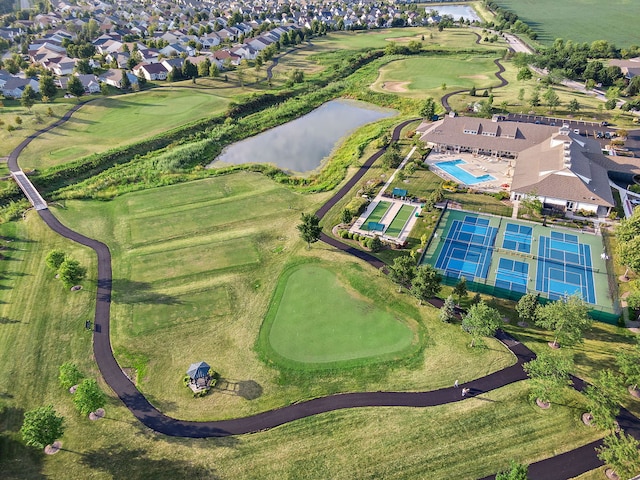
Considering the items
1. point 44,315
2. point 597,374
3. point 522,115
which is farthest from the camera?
point 522,115

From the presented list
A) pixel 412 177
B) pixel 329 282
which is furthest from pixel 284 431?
pixel 412 177

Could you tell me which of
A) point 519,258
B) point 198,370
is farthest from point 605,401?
point 198,370

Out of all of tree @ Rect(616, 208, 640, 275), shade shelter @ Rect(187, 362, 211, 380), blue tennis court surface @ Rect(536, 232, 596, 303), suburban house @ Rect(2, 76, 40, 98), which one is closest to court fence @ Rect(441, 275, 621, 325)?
blue tennis court surface @ Rect(536, 232, 596, 303)

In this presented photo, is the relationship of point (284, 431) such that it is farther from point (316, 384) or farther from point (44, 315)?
point (44, 315)

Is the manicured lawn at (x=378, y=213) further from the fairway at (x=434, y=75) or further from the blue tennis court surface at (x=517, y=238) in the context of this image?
the fairway at (x=434, y=75)

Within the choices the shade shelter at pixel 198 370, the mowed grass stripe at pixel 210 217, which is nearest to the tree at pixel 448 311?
the shade shelter at pixel 198 370

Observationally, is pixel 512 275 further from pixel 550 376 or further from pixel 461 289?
pixel 550 376

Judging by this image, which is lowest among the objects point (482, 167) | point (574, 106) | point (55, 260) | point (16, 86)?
point (55, 260)
